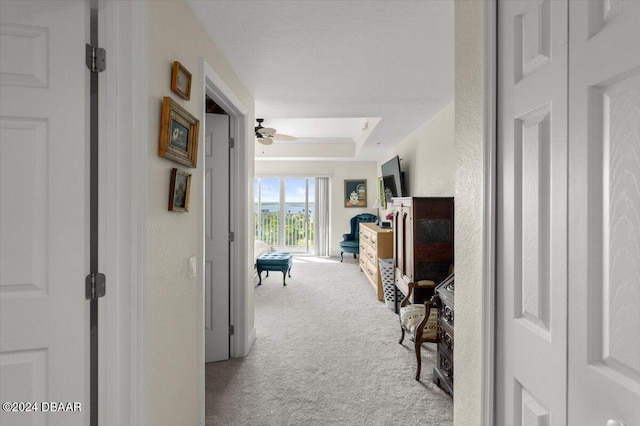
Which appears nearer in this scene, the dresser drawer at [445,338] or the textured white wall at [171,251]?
the textured white wall at [171,251]

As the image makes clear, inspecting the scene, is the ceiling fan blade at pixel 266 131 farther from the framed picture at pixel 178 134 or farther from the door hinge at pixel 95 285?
the door hinge at pixel 95 285

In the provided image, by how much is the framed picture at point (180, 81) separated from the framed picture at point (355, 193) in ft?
22.4

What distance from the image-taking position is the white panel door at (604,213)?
0.64m

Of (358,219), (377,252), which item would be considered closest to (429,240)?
(377,252)

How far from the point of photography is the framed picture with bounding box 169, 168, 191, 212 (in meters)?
1.58

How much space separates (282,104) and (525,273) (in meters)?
3.09

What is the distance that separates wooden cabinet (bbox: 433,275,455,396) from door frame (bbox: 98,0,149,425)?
1821mm

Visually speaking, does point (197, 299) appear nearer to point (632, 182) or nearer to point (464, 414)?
point (464, 414)

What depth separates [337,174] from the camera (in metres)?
8.48

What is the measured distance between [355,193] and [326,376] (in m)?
6.18

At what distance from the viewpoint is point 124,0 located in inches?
50.7

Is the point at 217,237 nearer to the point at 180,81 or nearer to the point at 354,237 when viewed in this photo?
the point at 180,81

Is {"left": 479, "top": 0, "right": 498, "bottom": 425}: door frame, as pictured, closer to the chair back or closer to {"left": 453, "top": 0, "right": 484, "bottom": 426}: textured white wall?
{"left": 453, "top": 0, "right": 484, "bottom": 426}: textured white wall

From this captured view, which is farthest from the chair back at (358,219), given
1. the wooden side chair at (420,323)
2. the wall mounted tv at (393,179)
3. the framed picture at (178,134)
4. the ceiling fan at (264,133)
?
the framed picture at (178,134)
